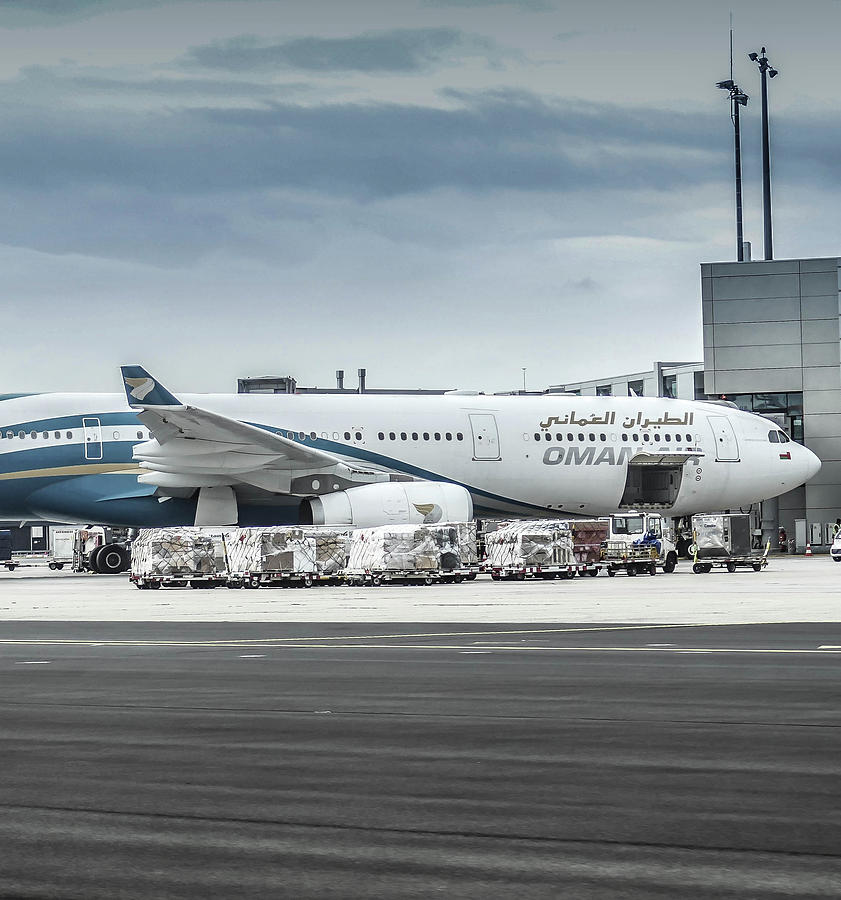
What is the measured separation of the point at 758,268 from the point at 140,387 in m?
34.7

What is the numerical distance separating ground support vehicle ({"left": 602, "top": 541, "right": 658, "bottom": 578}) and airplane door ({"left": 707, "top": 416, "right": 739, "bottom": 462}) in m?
6.00

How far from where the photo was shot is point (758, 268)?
6253 cm

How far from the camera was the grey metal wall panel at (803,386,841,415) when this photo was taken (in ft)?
203

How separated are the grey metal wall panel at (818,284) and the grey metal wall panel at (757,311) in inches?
24.8

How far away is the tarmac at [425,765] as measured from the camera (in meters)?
5.47

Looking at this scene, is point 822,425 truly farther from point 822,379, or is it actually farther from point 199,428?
point 199,428

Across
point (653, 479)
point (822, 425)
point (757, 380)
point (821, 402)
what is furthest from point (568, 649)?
point (821, 402)

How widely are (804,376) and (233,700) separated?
179ft

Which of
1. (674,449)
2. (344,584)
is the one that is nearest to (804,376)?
(674,449)

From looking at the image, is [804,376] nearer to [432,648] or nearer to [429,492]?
[429,492]

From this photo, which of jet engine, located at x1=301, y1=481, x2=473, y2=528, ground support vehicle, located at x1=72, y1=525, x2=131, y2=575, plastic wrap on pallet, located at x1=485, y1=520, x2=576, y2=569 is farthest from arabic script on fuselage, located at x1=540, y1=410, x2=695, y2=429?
ground support vehicle, located at x1=72, y1=525, x2=131, y2=575

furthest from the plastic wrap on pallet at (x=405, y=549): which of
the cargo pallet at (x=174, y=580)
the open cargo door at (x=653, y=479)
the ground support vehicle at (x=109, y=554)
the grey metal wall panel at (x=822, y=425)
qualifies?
the grey metal wall panel at (x=822, y=425)

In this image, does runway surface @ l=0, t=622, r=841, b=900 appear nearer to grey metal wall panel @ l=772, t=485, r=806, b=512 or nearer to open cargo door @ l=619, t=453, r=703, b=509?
open cargo door @ l=619, t=453, r=703, b=509

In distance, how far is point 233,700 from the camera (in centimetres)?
1136
